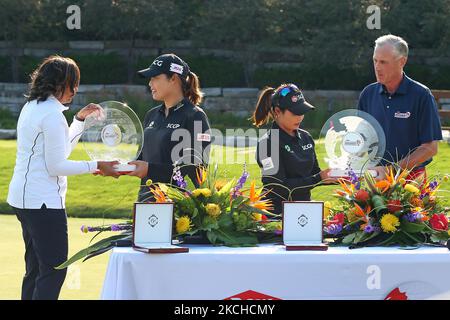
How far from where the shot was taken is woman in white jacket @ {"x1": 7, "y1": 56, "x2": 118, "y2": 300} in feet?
17.7

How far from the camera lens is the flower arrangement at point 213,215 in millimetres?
4969

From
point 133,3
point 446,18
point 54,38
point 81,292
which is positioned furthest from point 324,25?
point 81,292

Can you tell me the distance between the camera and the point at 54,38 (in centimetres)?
2833

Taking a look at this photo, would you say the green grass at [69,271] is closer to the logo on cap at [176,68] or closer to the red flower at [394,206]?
the logo on cap at [176,68]

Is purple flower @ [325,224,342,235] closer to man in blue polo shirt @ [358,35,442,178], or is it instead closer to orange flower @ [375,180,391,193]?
orange flower @ [375,180,391,193]

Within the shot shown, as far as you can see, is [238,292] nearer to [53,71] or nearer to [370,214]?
[370,214]

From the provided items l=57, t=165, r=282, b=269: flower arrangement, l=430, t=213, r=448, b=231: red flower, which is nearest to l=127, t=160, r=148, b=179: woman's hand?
l=57, t=165, r=282, b=269: flower arrangement

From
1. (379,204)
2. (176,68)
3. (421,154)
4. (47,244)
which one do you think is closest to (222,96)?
(421,154)

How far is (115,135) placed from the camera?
18.1ft

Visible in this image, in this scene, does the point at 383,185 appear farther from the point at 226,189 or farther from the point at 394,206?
the point at 226,189

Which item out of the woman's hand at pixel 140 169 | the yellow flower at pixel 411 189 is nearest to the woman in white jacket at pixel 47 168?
the woman's hand at pixel 140 169

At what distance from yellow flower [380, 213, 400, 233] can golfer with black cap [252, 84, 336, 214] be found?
0.84 metres

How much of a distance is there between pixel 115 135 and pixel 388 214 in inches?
58.3

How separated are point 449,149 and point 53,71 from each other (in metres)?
11.9
